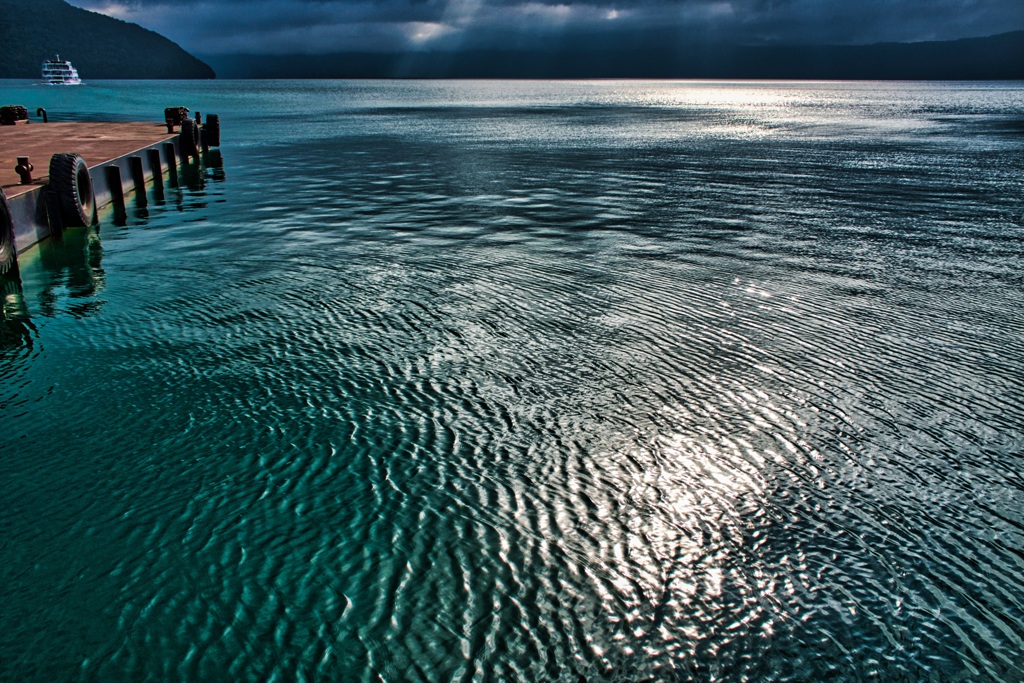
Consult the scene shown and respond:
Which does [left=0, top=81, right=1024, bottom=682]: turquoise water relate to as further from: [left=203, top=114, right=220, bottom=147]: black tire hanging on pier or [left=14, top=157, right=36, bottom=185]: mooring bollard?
[left=203, top=114, right=220, bottom=147]: black tire hanging on pier

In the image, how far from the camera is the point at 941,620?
198 inches

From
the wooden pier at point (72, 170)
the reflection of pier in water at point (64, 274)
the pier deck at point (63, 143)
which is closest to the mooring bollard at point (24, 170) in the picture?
the wooden pier at point (72, 170)

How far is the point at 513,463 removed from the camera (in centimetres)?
701

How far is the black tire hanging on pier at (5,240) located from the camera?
13.5 m

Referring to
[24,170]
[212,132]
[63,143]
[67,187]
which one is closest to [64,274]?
[67,187]

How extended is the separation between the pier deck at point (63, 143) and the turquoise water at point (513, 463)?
4996 mm

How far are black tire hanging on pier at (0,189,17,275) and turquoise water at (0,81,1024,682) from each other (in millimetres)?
366

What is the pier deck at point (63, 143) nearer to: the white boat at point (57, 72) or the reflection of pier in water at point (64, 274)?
the reflection of pier in water at point (64, 274)

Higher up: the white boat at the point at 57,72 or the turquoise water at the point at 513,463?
the white boat at the point at 57,72

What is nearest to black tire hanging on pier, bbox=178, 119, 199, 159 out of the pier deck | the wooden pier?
the wooden pier

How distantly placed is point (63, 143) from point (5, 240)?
61.9 ft

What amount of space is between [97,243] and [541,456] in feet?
47.8

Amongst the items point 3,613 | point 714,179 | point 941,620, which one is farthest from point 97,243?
point 714,179

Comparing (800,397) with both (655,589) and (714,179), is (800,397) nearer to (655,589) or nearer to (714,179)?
(655,589)
